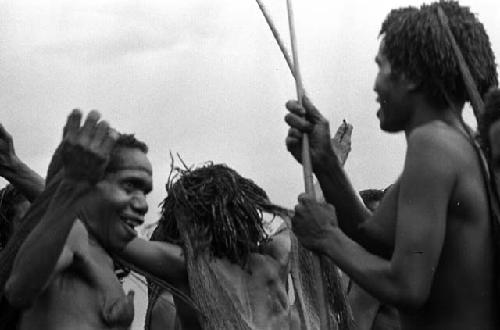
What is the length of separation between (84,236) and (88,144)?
1.14m

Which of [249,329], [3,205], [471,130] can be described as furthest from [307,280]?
[3,205]

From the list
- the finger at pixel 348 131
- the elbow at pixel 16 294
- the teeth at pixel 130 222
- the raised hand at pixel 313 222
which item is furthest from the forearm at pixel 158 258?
the raised hand at pixel 313 222

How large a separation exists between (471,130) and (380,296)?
61cm

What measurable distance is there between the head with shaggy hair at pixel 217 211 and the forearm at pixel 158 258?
0.09 m

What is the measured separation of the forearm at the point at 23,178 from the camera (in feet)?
20.2

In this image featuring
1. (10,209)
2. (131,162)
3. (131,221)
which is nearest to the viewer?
(131,221)

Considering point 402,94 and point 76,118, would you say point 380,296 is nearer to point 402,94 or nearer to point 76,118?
point 402,94

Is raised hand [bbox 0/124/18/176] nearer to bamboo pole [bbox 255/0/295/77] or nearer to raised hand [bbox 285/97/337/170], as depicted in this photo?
bamboo pole [bbox 255/0/295/77]

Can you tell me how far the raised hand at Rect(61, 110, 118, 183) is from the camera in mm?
3959

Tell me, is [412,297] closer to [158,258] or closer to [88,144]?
[88,144]

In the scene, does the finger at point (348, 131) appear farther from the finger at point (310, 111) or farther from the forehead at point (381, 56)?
the forehead at point (381, 56)

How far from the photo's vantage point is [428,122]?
3.86 meters

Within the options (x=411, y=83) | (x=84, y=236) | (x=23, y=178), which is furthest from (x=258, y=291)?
(x=411, y=83)

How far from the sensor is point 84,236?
5039 millimetres
